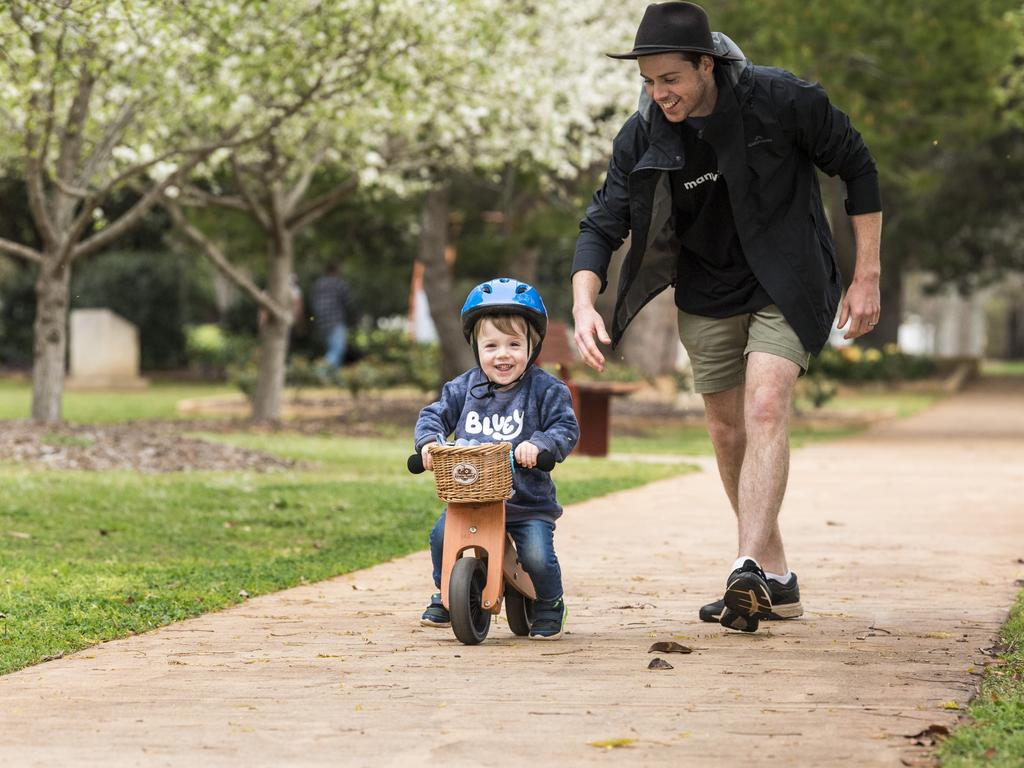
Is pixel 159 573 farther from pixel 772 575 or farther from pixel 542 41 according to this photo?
pixel 542 41

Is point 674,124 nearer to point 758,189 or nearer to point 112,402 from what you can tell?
point 758,189

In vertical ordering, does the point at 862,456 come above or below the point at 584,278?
below

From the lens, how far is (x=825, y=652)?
511cm

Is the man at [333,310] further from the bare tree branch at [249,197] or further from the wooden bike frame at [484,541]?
the wooden bike frame at [484,541]

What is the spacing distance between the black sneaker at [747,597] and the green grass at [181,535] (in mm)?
1655

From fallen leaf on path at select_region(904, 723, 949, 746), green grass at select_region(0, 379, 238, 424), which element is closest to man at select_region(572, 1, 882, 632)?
fallen leaf on path at select_region(904, 723, 949, 746)

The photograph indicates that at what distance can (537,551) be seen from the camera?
5.51m

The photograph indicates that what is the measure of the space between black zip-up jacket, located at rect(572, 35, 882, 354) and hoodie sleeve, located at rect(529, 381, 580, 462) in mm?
290

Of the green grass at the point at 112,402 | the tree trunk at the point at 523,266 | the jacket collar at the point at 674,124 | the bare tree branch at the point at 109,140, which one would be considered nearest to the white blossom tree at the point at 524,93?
the bare tree branch at the point at 109,140

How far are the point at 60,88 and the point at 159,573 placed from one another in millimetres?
6460

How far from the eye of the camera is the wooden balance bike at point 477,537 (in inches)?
205

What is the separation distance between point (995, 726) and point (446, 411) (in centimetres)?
218

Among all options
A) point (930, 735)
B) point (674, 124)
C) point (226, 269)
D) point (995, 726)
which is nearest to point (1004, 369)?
point (226, 269)

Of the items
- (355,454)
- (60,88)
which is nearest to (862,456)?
(355,454)
